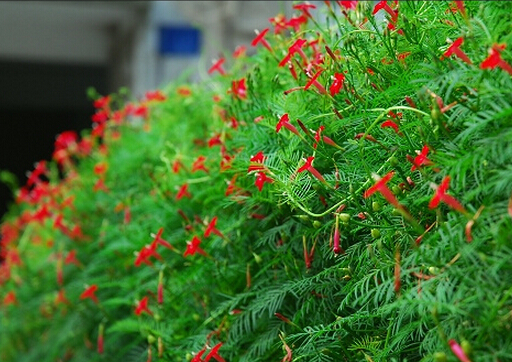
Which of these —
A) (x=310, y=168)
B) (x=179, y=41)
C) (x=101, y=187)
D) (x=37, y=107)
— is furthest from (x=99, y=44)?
(x=310, y=168)

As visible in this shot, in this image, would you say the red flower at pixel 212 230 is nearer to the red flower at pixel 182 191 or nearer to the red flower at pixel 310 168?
the red flower at pixel 182 191

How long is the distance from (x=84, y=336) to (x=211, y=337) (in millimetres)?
955

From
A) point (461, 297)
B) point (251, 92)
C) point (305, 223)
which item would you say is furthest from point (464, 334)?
point (251, 92)

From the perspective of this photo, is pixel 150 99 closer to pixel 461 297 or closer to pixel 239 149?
pixel 239 149

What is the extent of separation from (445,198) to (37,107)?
9.52m

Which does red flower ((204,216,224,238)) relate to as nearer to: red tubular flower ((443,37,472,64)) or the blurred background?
red tubular flower ((443,37,472,64))

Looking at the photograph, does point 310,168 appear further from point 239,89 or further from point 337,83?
point 239,89

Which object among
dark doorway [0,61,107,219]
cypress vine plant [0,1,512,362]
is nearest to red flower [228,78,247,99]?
cypress vine plant [0,1,512,362]

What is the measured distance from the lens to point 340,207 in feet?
4.08

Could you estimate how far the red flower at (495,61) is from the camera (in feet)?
3.03

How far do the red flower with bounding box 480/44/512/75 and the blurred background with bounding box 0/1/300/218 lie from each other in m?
3.01

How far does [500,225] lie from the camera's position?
0.93 m

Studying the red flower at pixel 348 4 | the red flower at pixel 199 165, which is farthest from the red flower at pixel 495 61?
the red flower at pixel 199 165

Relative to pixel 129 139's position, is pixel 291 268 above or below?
below
